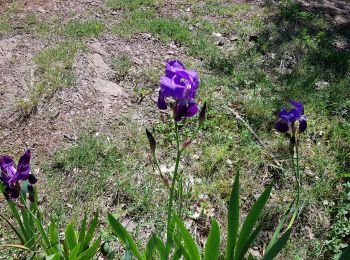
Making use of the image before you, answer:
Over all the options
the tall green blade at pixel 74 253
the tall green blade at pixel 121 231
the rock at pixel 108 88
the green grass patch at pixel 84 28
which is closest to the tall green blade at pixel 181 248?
the tall green blade at pixel 121 231

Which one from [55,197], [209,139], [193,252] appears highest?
[193,252]

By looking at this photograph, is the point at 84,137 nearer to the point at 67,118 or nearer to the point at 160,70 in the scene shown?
the point at 67,118

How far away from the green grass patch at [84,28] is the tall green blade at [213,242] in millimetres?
3351

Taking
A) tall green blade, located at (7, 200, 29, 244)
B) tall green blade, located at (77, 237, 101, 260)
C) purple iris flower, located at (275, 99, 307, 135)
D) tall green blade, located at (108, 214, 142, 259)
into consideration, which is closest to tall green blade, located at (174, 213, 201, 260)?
tall green blade, located at (108, 214, 142, 259)

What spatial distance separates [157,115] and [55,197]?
3.84 ft

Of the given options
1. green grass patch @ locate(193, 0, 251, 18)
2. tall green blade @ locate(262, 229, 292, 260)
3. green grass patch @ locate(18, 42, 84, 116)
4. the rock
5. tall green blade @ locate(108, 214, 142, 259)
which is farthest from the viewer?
green grass patch @ locate(193, 0, 251, 18)

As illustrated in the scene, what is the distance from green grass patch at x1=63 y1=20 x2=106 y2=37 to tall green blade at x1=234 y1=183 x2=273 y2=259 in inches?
131

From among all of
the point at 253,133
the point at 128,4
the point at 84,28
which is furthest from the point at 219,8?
the point at 253,133

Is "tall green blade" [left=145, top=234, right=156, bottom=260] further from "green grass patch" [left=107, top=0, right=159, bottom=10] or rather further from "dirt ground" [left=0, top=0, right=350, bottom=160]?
"green grass patch" [left=107, top=0, right=159, bottom=10]

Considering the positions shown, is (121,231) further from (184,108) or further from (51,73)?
(51,73)

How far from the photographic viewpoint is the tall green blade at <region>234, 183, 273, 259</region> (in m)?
1.66

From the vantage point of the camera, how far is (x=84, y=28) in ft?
14.8

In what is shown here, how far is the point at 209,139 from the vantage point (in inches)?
123

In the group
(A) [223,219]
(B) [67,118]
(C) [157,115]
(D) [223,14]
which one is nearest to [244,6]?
(D) [223,14]
